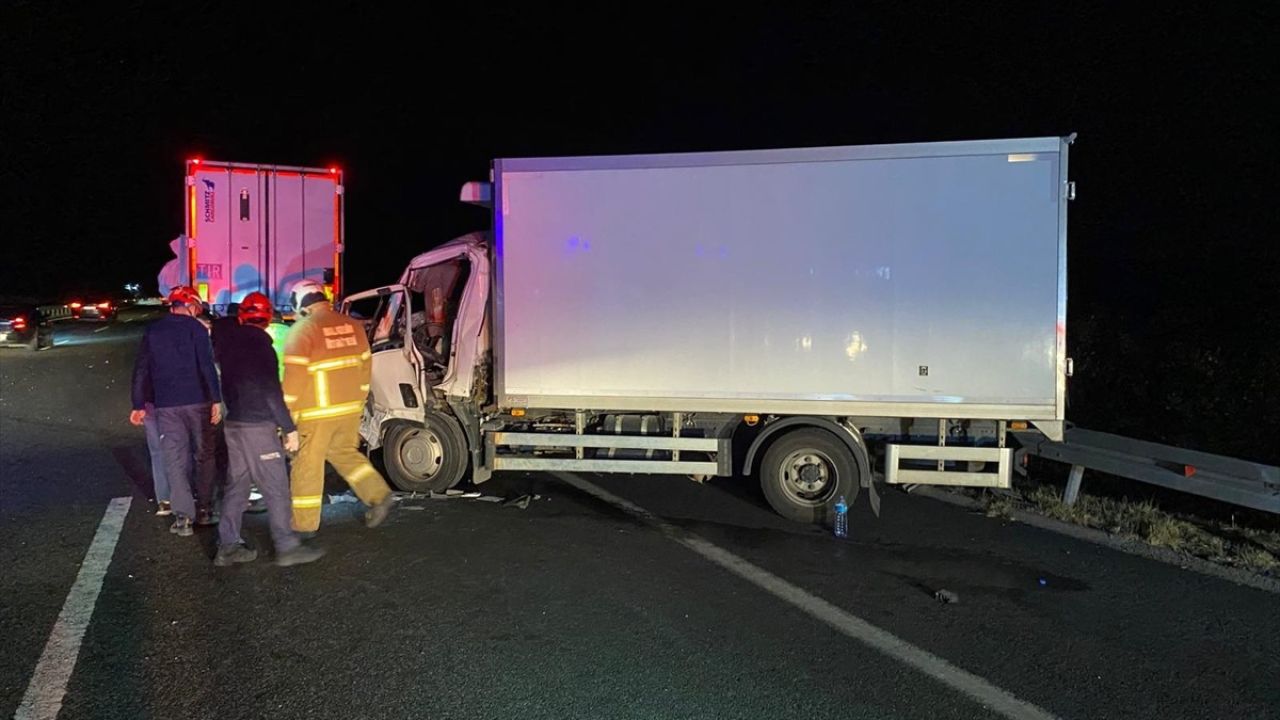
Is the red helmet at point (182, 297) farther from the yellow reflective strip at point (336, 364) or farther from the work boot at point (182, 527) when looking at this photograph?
the work boot at point (182, 527)

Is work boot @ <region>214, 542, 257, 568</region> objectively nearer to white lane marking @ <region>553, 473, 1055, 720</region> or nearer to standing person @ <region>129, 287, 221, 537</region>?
standing person @ <region>129, 287, 221, 537</region>

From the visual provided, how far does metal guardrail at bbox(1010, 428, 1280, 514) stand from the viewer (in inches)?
231

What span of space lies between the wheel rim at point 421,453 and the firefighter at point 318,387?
1.41 m

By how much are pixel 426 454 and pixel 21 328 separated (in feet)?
67.6

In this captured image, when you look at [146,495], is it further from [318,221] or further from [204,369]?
[318,221]

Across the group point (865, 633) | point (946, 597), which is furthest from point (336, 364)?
point (946, 597)

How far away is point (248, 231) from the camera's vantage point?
1065 centimetres

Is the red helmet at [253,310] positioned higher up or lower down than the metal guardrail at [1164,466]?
higher up

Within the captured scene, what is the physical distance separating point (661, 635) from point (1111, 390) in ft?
25.4

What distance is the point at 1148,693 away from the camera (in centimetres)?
391

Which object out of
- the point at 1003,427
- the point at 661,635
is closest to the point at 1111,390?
the point at 1003,427

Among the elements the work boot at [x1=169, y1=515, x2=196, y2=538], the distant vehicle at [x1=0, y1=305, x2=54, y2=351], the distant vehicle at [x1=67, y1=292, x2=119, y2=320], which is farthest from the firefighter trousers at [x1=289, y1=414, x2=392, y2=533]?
the distant vehicle at [x1=67, y1=292, x2=119, y2=320]

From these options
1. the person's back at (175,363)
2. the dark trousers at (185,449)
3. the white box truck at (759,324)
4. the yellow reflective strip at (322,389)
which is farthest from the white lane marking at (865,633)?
the person's back at (175,363)

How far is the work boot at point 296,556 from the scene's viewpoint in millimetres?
5562
